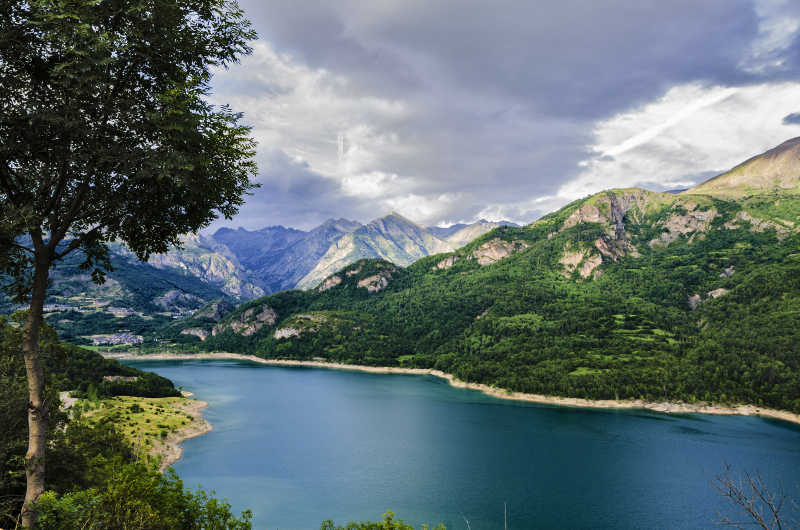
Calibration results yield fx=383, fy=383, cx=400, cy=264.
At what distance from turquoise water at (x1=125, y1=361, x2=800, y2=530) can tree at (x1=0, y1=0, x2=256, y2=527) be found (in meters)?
43.4

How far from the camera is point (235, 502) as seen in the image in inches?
1855

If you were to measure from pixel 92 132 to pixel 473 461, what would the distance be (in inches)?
2671

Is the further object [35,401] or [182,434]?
[182,434]

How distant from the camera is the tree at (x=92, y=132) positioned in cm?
759

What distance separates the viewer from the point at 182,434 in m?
69.7

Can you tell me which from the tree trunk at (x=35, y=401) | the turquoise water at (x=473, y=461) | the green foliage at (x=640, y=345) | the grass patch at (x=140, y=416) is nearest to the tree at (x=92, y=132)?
the tree trunk at (x=35, y=401)

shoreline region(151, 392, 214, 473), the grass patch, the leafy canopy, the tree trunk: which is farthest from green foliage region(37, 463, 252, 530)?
the grass patch

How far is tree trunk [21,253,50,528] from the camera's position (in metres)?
8.09

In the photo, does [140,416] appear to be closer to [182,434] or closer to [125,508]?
[182,434]

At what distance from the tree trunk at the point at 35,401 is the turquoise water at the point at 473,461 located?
134 feet

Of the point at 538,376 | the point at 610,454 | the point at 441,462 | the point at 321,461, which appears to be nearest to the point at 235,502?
the point at 321,461

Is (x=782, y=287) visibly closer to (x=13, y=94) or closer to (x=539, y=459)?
(x=539, y=459)

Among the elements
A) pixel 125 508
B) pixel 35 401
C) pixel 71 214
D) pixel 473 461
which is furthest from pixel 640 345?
pixel 71 214

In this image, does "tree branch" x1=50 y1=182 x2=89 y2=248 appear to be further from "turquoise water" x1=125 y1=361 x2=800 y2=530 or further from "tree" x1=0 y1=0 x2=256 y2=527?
"turquoise water" x1=125 y1=361 x2=800 y2=530
